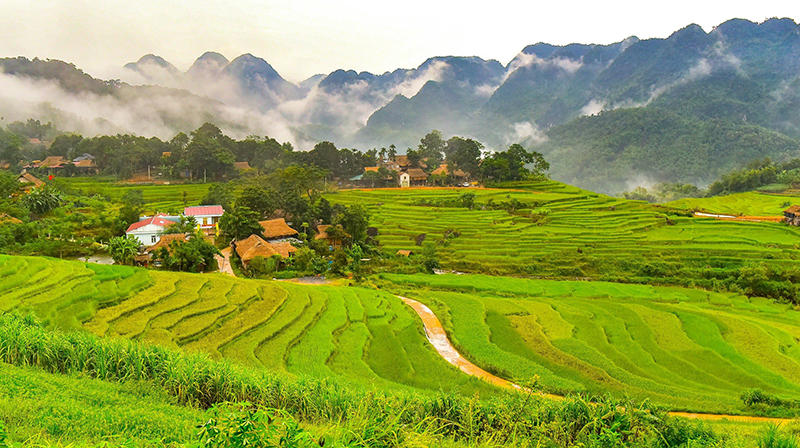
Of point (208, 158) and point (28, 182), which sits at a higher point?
point (208, 158)

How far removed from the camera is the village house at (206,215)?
32469 mm

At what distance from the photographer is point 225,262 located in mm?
25641

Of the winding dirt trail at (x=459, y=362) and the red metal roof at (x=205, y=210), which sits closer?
the winding dirt trail at (x=459, y=362)

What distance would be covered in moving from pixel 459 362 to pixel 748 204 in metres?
47.5

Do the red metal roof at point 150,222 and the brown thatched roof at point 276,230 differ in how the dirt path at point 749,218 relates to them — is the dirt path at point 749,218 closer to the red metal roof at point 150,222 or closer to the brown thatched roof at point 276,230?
the brown thatched roof at point 276,230

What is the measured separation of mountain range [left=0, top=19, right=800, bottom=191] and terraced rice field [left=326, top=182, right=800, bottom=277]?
50.1m

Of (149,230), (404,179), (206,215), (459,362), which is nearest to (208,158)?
(206,215)

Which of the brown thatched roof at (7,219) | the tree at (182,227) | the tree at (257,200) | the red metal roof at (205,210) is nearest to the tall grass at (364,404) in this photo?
the tree at (182,227)

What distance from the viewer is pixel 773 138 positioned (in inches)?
3081

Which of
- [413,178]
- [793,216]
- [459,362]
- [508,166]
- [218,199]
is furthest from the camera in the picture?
[413,178]

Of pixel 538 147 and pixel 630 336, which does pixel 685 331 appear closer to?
pixel 630 336

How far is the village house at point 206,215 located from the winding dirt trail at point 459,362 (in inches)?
811

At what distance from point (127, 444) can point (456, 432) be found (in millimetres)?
3704

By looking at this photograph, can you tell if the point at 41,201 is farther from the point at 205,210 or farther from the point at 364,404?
the point at 364,404
